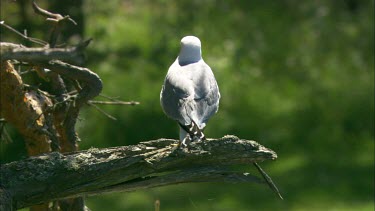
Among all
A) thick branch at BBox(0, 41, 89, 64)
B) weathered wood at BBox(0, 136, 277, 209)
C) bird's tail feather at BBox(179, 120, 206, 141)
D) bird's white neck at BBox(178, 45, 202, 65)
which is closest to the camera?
thick branch at BBox(0, 41, 89, 64)

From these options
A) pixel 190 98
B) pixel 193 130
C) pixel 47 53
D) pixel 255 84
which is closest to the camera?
pixel 47 53

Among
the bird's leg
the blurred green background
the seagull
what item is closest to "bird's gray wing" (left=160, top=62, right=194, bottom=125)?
the seagull

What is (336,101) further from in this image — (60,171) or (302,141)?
(60,171)

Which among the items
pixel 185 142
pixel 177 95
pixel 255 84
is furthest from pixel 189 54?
pixel 255 84

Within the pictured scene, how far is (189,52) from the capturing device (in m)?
6.19

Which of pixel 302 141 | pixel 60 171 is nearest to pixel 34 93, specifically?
pixel 60 171

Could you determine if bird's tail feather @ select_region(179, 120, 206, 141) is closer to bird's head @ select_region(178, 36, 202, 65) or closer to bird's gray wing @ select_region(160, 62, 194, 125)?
bird's gray wing @ select_region(160, 62, 194, 125)

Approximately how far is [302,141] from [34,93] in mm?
5945

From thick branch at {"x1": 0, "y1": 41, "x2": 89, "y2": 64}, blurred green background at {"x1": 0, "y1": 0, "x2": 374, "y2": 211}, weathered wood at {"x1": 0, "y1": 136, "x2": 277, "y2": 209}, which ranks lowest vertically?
blurred green background at {"x1": 0, "y1": 0, "x2": 374, "y2": 211}

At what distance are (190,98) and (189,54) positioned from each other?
1.09 m

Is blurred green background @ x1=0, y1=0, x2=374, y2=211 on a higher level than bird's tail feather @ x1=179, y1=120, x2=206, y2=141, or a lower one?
lower

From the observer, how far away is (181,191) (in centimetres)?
980

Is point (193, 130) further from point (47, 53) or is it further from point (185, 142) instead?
point (47, 53)

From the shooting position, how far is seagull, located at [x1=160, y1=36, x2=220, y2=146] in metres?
4.90
